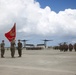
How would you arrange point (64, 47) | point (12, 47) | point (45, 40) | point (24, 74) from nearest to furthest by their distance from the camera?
1. point (24, 74)
2. point (12, 47)
3. point (64, 47)
4. point (45, 40)

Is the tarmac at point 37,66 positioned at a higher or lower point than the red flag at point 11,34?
lower

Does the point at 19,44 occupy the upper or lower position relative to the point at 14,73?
upper

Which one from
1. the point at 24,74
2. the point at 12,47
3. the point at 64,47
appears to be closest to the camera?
the point at 24,74

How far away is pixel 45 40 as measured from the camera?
185875 mm

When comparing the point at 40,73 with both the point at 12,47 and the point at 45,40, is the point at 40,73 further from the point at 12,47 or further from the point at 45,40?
the point at 45,40

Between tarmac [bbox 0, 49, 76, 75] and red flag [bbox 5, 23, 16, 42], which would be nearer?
tarmac [bbox 0, 49, 76, 75]

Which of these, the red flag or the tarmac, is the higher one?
the red flag

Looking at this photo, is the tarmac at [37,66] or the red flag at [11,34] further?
the red flag at [11,34]

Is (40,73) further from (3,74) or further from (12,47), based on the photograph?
(12,47)

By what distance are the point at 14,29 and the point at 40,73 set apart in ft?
58.7

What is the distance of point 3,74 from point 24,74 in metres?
1.01

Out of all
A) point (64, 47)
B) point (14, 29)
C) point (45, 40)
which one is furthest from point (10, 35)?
point (45, 40)

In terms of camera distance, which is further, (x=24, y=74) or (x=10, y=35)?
(x=10, y=35)

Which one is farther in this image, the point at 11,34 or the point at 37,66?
the point at 11,34
